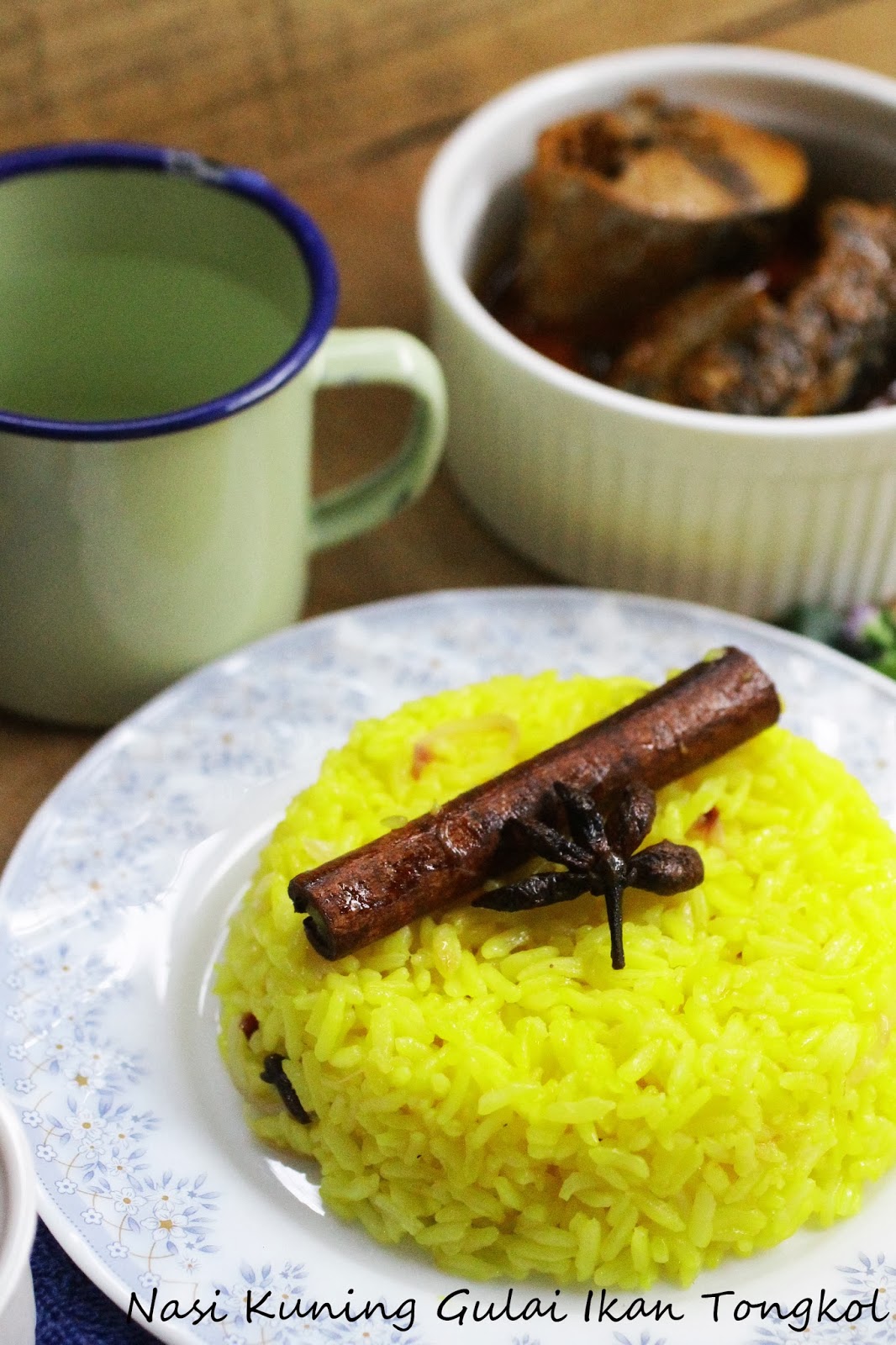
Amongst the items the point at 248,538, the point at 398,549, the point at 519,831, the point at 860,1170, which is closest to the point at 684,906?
the point at 519,831

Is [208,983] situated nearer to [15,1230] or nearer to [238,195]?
[15,1230]

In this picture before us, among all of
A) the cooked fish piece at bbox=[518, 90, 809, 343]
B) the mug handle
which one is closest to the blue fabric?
the mug handle

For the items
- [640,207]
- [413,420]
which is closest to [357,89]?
[640,207]

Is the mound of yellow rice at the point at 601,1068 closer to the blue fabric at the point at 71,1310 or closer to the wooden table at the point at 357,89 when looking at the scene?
the blue fabric at the point at 71,1310

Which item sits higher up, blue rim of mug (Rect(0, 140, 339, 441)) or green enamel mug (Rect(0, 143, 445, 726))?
blue rim of mug (Rect(0, 140, 339, 441))

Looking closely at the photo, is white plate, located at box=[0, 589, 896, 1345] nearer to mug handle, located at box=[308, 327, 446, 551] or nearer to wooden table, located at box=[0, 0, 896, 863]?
mug handle, located at box=[308, 327, 446, 551]

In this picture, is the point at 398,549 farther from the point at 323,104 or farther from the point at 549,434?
the point at 323,104
